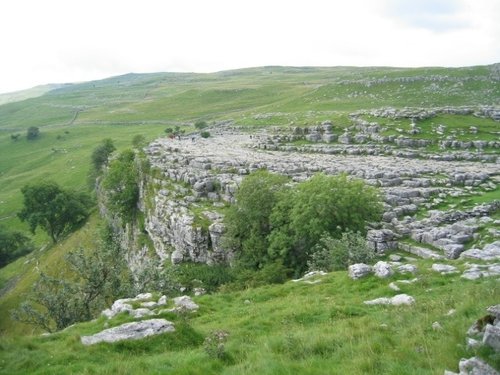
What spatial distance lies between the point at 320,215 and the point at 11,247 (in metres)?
83.0

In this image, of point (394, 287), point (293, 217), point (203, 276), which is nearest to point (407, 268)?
point (394, 287)

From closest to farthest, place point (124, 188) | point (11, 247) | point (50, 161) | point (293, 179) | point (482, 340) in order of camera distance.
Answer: point (482, 340) → point (293, 179) → point (124, 188) → point (11, 247) → point (50, 161)

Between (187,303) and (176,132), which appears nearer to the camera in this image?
(187,303)

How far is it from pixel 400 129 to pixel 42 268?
203ft

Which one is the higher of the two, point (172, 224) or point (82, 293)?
point (82, 293)

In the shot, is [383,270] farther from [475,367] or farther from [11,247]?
[11,247]

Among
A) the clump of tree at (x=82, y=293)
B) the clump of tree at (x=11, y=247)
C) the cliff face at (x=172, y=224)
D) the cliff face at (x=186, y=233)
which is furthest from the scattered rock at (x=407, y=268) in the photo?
the clump of tree at (x=11, y=247)

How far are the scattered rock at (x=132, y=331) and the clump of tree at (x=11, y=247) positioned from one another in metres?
86.9

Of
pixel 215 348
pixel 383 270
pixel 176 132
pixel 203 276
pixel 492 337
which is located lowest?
pixel 203 276

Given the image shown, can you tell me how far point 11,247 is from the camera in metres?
92.5

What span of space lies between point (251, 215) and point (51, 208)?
206 feet

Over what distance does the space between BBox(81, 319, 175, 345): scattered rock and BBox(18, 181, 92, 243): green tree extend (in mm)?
76431

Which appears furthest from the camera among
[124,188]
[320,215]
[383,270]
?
[124,188]

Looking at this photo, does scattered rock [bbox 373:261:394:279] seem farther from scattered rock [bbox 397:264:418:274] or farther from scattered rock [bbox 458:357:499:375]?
scattered rock [bbox 458:357:499:375]
